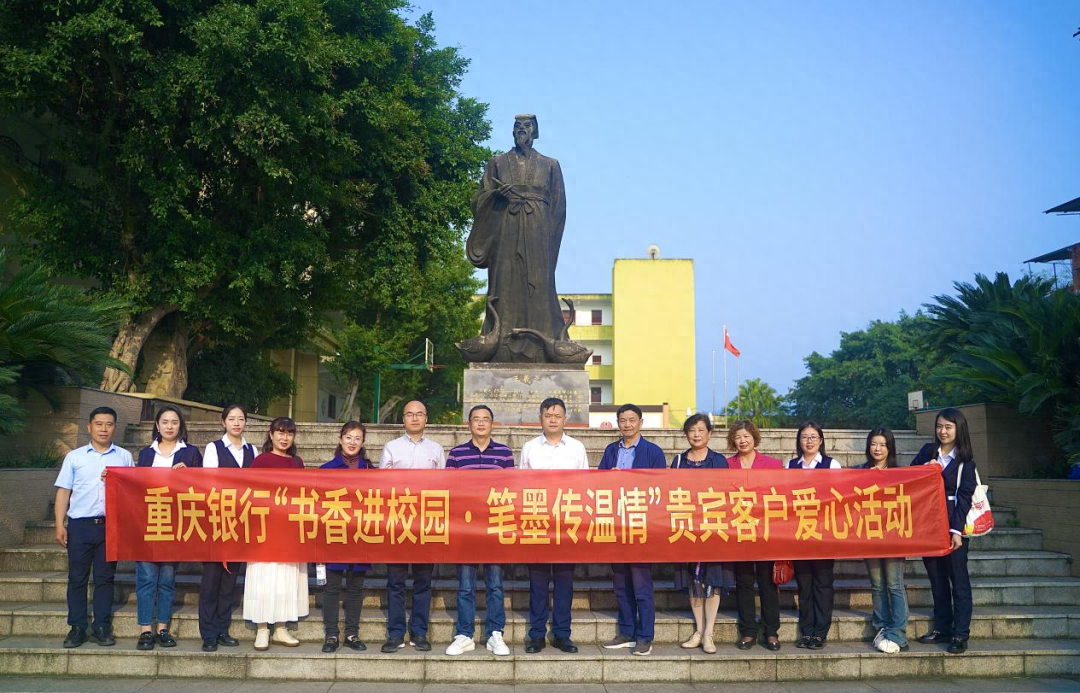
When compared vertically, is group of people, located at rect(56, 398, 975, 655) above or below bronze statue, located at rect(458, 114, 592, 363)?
below

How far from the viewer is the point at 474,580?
5730 mm

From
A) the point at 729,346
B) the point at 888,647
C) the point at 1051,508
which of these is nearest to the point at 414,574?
the point at 888,647

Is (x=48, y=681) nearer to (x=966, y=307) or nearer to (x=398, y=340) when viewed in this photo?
(x=966, y=307)

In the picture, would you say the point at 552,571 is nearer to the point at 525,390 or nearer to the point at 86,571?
the point at 86,571

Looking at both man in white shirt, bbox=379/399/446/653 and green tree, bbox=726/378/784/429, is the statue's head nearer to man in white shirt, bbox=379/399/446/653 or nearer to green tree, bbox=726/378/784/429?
man in white shirt, bbox=379/399/446/653

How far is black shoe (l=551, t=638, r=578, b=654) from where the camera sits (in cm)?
558

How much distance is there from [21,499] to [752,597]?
20.9 ft

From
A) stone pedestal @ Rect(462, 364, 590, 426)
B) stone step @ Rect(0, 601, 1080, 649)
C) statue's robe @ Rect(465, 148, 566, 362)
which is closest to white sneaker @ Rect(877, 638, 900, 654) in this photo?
stone step @ Rect(0, 601, 1080, 649)

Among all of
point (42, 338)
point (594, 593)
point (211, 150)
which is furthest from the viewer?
point (211, 150)

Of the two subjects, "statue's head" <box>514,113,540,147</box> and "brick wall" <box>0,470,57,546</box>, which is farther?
"statue's head" <box>514,113,540,147</box>

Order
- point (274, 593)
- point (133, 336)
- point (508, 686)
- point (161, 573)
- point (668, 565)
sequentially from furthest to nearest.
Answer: point (133, 336), point (668, 565), point (161, 573), point (274, 593), point (508, 686)

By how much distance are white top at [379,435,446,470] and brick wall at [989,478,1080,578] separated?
5603mm

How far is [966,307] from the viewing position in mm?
10648

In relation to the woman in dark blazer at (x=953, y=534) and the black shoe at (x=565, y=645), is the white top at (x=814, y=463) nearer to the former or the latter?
the woman in dark blazer at (x=953, y=534)
